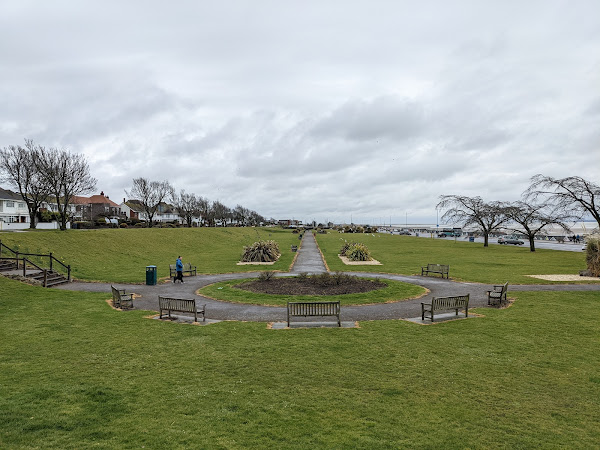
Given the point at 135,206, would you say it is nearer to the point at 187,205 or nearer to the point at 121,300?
the point at 187,205

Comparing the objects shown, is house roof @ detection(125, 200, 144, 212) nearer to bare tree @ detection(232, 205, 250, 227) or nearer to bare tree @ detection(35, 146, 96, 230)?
bare tree @ detection(232, 205, 250, 227)

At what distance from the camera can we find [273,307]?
1487cm

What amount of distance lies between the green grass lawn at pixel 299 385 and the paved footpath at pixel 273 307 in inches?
62.2

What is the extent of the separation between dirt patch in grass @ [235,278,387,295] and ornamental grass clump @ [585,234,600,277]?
1413 cm

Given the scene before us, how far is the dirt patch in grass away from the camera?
17734 millimetres

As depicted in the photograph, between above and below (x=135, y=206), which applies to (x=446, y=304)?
below

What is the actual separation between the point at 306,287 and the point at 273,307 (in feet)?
13.7

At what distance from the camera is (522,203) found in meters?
57.5

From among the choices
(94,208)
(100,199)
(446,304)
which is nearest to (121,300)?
(446,304)

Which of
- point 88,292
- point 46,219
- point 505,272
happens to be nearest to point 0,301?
point 88,292

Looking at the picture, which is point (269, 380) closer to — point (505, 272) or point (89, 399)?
point (89, 399)

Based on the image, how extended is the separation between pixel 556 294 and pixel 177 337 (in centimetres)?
1648

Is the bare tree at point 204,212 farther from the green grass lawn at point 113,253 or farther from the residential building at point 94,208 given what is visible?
the green grass lawn at point 113,253

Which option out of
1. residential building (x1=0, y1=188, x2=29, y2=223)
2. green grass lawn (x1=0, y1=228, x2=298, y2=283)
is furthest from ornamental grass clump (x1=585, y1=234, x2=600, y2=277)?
residential building (x1=0, y1=188, x2=29, y2=223)
